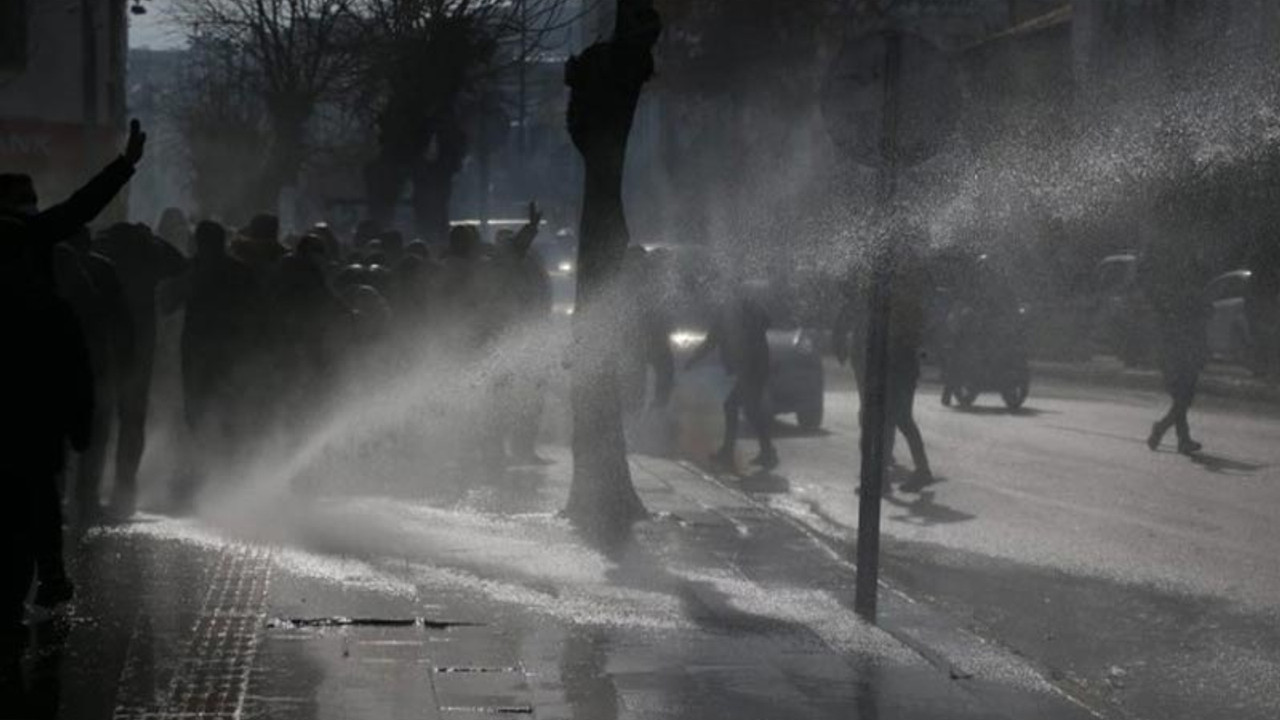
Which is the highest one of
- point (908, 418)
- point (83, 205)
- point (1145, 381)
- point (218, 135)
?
point (218, 135)

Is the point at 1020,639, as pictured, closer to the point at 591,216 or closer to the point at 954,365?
the point at 591,216

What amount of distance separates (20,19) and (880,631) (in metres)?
26.6

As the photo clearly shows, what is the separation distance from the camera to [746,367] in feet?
71.6

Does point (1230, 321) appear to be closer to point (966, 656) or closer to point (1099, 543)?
point (1099, 543)

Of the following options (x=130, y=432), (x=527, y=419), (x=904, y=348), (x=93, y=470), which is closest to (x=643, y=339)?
(x=527, y=419)

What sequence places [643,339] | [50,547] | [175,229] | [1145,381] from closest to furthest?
[50,547] < [643,339] < [175,229] < [1145,381]

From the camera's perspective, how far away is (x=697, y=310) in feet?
92.5

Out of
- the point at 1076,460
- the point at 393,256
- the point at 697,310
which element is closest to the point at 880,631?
the point at 1076,460

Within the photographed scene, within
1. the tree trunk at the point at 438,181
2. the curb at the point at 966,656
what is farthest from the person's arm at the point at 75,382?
the tree trunk at the point at 438,181

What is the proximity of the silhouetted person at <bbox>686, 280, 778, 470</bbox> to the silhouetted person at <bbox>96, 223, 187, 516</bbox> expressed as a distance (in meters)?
6.04

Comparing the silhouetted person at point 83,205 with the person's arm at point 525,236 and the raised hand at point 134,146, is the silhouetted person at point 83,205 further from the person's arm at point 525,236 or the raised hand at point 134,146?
the person's arm at point 525,236

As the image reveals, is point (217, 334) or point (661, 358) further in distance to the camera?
point (661, 358)

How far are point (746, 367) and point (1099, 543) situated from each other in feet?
21.0

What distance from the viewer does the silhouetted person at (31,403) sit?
34.5 ft
